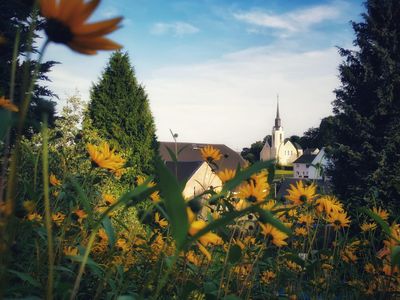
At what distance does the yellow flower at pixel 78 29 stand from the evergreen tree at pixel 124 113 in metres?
9.41

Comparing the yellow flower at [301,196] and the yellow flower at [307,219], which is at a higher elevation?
the yellow flower at [301,196]

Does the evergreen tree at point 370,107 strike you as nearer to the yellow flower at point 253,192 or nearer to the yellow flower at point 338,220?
the yellow flower at point 338,220

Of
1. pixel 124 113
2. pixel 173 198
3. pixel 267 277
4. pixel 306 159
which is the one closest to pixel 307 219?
pixel 267 277

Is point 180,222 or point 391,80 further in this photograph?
point 391,80

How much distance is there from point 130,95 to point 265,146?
180ft

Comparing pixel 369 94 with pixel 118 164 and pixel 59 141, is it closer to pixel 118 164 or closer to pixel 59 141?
pixel 59 141

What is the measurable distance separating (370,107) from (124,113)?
26.7ft

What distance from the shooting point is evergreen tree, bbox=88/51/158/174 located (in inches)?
406

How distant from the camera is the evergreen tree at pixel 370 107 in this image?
43.2ft

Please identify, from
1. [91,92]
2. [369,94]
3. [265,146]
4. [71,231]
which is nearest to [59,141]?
[91,92]

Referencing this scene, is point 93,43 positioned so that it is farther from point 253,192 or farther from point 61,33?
point 253,192

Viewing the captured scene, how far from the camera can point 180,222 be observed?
0.45m

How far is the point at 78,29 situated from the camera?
518mm

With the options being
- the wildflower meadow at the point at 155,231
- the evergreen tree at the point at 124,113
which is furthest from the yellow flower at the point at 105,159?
the evergreen tree at the point at 124,113
